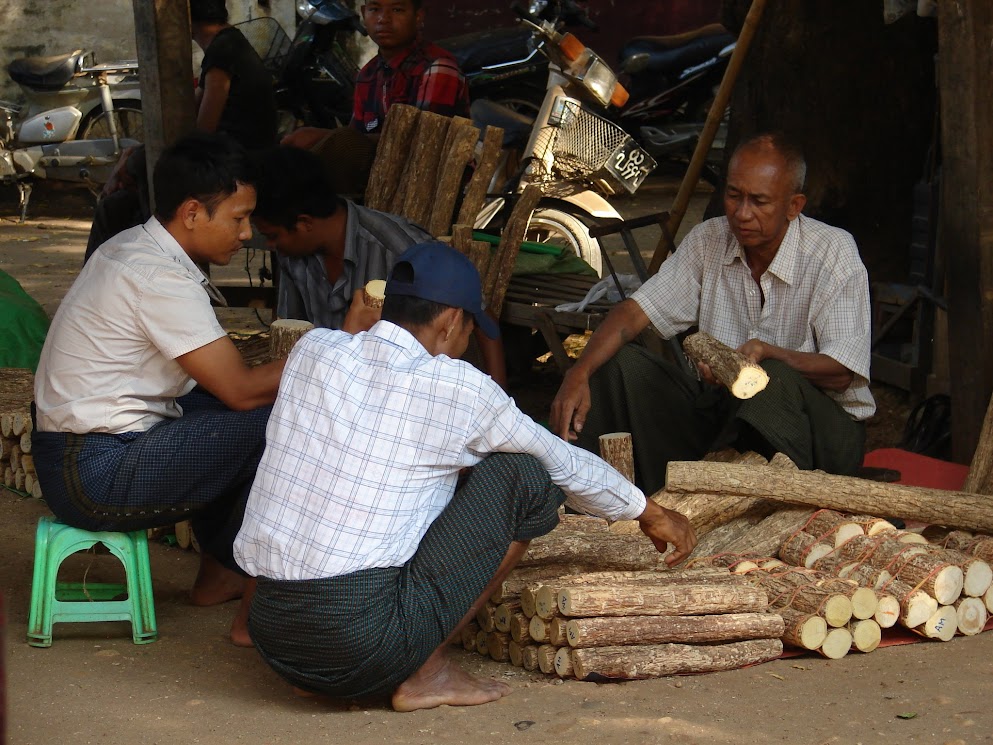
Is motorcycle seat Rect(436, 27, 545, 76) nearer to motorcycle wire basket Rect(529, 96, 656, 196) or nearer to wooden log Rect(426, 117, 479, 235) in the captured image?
motorcycle wire basket Rect(529, 96, 656, 196)

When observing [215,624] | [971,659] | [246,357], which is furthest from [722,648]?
[246,357]

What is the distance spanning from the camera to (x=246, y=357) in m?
5.72

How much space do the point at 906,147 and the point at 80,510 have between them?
5.27m

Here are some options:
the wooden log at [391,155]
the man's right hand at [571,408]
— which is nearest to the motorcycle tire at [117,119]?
the wooden log at [391,155]

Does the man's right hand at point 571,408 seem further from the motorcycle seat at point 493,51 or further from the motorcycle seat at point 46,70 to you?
the motorcycle seat at point 46,70

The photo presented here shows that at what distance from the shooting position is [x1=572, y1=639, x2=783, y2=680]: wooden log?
312 centimetres

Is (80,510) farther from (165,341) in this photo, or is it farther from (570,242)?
(570,242)

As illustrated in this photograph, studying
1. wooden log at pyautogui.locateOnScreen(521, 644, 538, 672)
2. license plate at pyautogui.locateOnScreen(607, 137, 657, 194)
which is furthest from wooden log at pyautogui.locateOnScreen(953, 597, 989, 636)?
license plate at pyautogui.locateOnScreen(607, 137, 657, 194)

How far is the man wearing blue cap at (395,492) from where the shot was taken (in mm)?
2717

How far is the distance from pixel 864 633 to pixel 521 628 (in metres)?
0.95

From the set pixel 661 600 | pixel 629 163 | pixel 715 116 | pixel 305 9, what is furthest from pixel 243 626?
pixel 305 9

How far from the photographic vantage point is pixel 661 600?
3.21 metres

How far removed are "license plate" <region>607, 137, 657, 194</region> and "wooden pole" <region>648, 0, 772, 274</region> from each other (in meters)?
1.28

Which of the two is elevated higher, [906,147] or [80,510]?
[906,147]
